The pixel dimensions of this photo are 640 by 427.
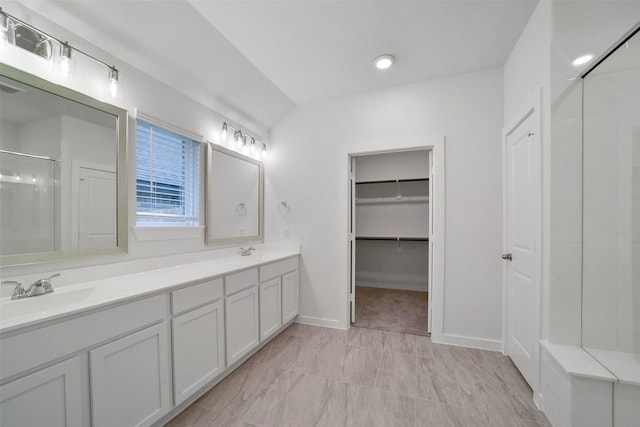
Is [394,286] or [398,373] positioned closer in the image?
Result: [398,373]

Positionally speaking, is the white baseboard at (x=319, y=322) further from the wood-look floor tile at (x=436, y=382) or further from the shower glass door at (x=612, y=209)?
the shower glass door at (x=612, y=209)

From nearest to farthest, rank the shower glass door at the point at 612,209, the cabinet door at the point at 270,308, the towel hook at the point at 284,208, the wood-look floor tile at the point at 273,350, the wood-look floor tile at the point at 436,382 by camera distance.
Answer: the shower glass door at the point at 612,209 → the wood-look floor tile at the point at 436,382 → the wood-look floor tile at the point at 273,350 → the cabinet door at the point at 270,308 → the towel hook at the point at 284,208

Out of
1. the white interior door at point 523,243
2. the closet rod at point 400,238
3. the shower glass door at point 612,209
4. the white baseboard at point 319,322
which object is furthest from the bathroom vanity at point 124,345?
the closet rod at point 400,238

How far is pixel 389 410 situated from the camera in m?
1.64

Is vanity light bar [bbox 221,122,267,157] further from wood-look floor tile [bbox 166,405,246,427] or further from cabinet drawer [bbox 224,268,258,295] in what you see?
wood-look floor tile [bbox 166,405,246,427]

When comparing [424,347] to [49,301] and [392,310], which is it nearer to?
[392,310]

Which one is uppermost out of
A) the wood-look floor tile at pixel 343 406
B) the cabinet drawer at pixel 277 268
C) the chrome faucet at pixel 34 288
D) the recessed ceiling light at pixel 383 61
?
the recessed ceiling light at pixel 383 61

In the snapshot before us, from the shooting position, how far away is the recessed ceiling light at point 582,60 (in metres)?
1.47

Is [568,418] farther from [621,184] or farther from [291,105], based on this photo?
[291,105]

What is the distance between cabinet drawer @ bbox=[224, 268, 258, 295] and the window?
0.71 m

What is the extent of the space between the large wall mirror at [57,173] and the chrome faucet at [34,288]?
0.36 ft

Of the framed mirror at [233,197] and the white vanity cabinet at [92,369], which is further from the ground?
the framed mirror at [233,197]

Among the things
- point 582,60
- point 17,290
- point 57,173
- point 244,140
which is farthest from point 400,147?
point 17,290

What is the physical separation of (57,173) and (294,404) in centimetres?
205
